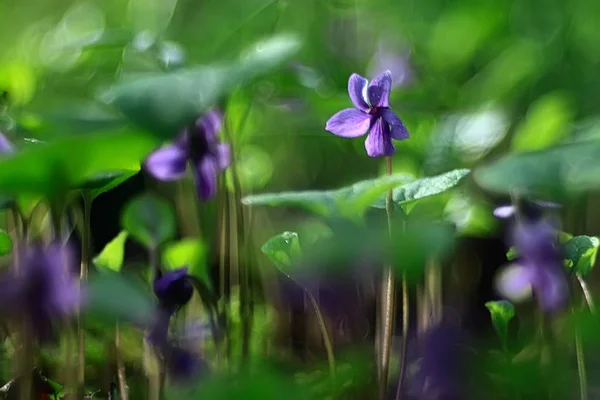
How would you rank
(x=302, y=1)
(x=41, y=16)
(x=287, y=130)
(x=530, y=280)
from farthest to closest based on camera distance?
1. (x=41, y=16)
2. (x=302, y=1)
3. (x=287, y=130)
4. (x=530, y=280)

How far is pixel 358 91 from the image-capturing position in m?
0.58

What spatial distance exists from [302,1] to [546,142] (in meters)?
0.78

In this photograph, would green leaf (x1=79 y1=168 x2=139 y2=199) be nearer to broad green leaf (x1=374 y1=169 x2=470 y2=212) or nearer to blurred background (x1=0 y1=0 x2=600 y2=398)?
blurred background (x1=0 y1=0 x2=600 y2=398)

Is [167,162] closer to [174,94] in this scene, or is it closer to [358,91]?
[358,91]

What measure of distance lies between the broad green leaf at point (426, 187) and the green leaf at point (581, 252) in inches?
4.6

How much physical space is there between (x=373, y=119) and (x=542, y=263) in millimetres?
183

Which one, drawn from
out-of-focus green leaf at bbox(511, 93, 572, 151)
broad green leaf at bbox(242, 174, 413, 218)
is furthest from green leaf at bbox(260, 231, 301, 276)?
out-of-focus green leaf at bbox(511, 93, 572, 151)

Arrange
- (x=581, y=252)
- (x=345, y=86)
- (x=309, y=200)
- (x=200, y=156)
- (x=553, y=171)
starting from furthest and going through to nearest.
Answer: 1. (x=345, y=86)
2. (x=200, y=156)
3. (x=581, y=252)
4. (x=309, y=200)
5. (x=553, y=171)

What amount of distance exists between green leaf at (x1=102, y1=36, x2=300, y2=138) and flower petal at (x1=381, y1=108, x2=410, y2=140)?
176 mm

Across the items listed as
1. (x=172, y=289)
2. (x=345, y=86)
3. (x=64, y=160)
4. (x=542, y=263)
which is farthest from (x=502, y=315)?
(x=345, y=86)

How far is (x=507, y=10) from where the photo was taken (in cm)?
120

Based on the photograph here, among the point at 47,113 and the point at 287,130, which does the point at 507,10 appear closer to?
the point at 287,130

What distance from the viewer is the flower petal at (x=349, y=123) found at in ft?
1.90

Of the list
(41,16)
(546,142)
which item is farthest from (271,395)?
(41,16)
